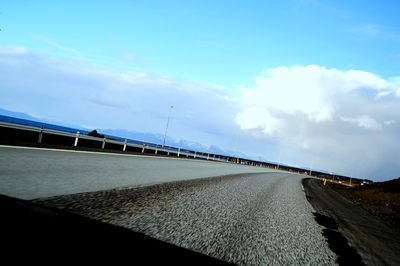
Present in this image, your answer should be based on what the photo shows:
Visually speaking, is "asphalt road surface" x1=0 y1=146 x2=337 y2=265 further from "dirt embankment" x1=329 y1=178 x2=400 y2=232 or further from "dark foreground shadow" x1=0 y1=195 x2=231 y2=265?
"dirt embankment" x1=329 y1=178 x2=400 y2=232

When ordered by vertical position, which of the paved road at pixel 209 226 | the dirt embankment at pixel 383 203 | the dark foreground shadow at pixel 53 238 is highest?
the dark foreground shadow at pixel 53 238

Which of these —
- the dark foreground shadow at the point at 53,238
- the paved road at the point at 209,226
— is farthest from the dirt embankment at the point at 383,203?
the dark foreground shadow at the point at 53,238

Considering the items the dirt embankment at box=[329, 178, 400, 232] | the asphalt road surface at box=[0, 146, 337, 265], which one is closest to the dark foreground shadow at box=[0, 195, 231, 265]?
the asphalt road surface at box=[0, 146, 337, 265]

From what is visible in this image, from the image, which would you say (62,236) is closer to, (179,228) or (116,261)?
(116,261)

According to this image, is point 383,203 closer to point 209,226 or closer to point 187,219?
point 209,226

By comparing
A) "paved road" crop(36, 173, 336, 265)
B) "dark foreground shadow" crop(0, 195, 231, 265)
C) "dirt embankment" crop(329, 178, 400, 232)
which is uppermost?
"dark foreground shadow" crop(0, 195, 231, 265)

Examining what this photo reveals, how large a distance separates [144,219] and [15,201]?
224 cm

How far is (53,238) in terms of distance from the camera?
1.02 m

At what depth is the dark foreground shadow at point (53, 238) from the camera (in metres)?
0.89

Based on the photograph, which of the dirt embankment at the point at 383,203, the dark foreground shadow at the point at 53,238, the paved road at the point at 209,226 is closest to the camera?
the dark foreground shadow at the point at 53,238

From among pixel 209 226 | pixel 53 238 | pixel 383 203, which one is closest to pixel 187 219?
pixel 209 226

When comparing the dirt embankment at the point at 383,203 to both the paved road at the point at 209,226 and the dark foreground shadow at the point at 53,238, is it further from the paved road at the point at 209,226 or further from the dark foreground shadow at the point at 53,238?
the dark foreground shadow at the point at 53,238

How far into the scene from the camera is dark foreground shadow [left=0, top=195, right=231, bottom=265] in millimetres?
890

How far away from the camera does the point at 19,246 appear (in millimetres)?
872
